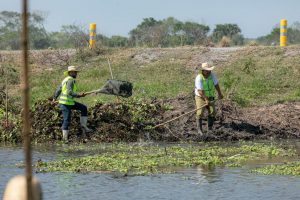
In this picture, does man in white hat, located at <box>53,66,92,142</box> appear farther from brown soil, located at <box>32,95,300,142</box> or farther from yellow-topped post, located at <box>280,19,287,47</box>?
yellow-topped post, located at <box>280,19,287,47</box>

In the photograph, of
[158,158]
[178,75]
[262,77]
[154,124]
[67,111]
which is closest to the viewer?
[158,158]

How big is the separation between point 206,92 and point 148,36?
16046 mm

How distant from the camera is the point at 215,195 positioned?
966 cm

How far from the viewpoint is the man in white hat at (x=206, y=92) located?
16.3 meters

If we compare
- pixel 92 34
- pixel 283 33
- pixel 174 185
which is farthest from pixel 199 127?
pixel 92 34

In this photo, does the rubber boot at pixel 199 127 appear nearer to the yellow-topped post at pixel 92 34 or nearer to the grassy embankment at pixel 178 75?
the grassy embankment at pixel 178 75

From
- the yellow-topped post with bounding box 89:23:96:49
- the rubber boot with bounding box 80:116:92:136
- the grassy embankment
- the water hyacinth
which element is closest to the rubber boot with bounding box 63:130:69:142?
the rubber boot with bounding box 80:116:92:136

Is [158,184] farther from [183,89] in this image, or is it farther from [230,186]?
[183,89]

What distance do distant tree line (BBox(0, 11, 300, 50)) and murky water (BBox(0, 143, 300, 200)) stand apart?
21.1ft

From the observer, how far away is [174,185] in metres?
10.5

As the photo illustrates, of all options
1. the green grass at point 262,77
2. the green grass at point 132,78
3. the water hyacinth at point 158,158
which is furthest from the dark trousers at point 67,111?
the green grass at point 132,78

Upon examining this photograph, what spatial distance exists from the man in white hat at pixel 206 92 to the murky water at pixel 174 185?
4.31 m

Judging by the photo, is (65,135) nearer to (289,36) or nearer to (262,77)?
(262,77)

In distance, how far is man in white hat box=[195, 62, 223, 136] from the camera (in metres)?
16.3
